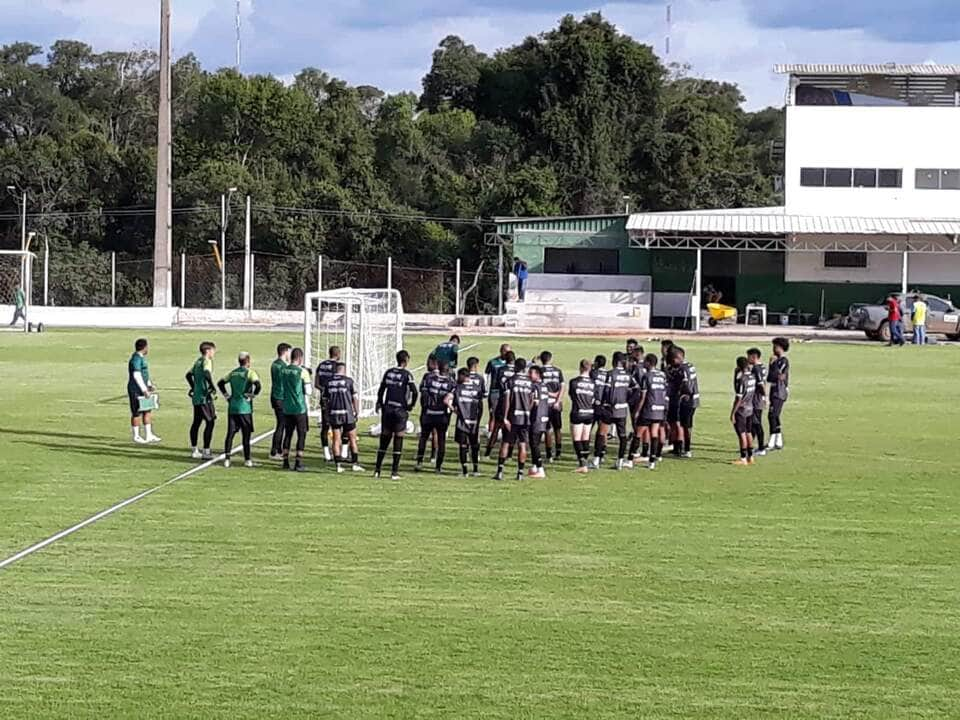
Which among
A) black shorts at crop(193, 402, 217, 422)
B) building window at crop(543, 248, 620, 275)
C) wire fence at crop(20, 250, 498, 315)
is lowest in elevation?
black shorts at crop(193, 402, 217, 422)

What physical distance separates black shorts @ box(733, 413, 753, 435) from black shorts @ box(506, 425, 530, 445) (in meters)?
3.36

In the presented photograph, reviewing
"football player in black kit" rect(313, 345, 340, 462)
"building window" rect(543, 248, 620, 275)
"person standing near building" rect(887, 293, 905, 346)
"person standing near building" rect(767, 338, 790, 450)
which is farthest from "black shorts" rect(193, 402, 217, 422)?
"building window" rect(543, 248, 620, 275)

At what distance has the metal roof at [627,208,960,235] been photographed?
57.6 meters

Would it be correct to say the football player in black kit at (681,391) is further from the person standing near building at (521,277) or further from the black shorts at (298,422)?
the person standing near building at (521,277)

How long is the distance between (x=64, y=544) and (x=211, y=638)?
13.0 ft

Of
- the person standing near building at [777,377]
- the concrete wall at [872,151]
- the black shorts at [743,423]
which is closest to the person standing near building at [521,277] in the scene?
the concrete wall at [872,151]

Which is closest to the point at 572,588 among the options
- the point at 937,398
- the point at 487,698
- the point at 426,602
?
the point at 426,602

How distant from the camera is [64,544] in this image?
1347 centimetres

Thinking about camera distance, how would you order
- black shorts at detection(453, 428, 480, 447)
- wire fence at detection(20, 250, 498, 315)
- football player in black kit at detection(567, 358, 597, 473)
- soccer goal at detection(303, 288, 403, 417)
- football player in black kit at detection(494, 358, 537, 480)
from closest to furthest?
football player in black kit at detection(494, 358, 537, 480) → black shorts at detection(453, 428, 480, 447) → football player in black kit at detection(567, 358, 597, 473) → soccer goal at detection(303, 288, 403, 417) → wire fence at detection(20, 250, 498, 315)

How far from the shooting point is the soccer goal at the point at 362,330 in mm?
23734

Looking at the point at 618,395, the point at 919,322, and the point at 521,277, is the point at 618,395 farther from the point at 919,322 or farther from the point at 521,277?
the point at 521,277

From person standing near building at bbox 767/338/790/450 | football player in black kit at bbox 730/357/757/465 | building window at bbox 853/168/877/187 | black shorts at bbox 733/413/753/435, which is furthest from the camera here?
building window at bbox 853/168/877/187

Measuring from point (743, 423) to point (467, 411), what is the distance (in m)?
4.29

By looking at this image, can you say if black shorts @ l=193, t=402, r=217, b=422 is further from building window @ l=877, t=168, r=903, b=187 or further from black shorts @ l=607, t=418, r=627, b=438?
building window @ l=877, t=168, r=903, b=187
